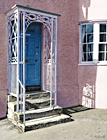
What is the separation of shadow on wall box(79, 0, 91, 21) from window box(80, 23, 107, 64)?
328 millimetres

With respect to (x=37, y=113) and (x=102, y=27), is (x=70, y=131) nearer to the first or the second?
(x=37, y=113)

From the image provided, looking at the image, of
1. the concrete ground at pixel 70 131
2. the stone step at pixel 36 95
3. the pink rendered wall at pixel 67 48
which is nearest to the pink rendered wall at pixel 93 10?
the pink rendered wall at pixel 67 48

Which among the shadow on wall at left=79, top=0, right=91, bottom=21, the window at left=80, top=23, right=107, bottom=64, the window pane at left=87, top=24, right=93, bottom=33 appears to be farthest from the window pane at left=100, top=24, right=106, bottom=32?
the shadow on wall at left=79, top=0, right=91, bottom=21

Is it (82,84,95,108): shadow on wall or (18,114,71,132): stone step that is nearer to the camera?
(18,114,71,132): stone step

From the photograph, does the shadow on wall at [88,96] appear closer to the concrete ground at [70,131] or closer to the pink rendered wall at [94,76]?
the pink rendered wall at [94,76]

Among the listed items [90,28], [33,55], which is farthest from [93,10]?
[33,55]

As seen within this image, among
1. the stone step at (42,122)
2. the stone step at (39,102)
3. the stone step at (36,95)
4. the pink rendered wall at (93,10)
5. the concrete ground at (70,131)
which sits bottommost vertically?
the concrete ground at (70,131)

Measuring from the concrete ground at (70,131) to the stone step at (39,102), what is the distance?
92 cm

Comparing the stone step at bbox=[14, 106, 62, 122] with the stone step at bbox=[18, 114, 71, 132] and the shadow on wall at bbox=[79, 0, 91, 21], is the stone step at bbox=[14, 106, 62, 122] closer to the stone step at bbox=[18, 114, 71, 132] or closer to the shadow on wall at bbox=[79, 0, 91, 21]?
the stone step at bbox=[18, 114, 71, 132]

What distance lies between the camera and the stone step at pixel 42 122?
481cm

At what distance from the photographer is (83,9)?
7.50 metres

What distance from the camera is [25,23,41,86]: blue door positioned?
21.8ft

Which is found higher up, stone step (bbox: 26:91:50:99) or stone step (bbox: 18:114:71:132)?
stone step (bbox: 26:91:50:99)

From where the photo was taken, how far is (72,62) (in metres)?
7.56
